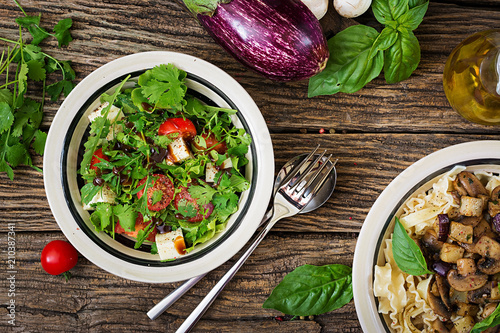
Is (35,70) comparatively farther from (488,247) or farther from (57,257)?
(488,247)

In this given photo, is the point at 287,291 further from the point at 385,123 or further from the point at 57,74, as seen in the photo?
the point at 57,74

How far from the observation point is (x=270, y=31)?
1376 millimetres

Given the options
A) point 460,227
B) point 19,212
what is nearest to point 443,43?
point 460,227

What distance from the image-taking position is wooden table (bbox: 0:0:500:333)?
1.66 meters

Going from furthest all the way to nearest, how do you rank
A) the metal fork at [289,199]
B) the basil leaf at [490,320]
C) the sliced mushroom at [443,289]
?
the metal fork at [289,199] < the sliced mushroom at [443,289] < the basil leaf at [490,320]

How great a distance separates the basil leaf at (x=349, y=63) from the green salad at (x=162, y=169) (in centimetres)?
41

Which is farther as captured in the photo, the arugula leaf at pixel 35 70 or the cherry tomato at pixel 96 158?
the arugula leaf at pixel 35 70

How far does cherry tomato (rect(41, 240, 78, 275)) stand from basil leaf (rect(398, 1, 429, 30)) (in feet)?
5.34

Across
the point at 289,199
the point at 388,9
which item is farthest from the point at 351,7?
the point at 289,199

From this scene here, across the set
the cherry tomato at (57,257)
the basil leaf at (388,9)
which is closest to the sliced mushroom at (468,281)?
the basil leaf at (388,9)

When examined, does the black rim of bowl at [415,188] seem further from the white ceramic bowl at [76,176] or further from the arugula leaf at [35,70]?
the arugula leaf at [35,70]

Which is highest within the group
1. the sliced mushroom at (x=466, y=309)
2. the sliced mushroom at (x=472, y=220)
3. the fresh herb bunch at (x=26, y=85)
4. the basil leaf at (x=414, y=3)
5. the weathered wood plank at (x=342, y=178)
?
the fresh herb bunch at (x=26, y=85)

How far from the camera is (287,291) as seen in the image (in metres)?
1.57

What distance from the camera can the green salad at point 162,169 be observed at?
1.43 m
